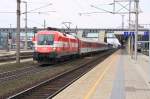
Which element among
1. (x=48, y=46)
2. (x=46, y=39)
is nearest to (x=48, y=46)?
(x=48, y=46)

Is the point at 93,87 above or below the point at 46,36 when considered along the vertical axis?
below

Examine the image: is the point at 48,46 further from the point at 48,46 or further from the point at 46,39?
the point at 46,39

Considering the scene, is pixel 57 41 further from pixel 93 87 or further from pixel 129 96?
pixel 129 96

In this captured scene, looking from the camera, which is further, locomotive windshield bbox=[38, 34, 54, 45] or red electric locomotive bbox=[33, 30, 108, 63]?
locomotive windshield bbox=[38, 34, 54, 45]

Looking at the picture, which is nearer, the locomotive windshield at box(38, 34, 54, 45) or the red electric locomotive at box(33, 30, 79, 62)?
the red electric locomotive at box(33, 30, 79, 62)

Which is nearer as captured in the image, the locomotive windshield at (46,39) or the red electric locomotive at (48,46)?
the red electric locomotive at (48,46)

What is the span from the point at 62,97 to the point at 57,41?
22313 mm

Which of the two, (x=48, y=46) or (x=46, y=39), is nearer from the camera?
(x=48, y=46)

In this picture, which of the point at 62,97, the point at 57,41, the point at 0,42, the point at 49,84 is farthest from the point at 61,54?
the point at 0,42

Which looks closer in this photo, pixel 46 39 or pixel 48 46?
pixel 48 46

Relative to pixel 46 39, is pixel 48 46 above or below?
below

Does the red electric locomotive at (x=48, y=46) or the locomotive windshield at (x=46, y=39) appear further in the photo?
the locomotive windshield at (x=46, y=39)

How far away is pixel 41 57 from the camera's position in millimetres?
37125

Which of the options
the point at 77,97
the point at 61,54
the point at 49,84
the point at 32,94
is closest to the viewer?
the point at 77,97
